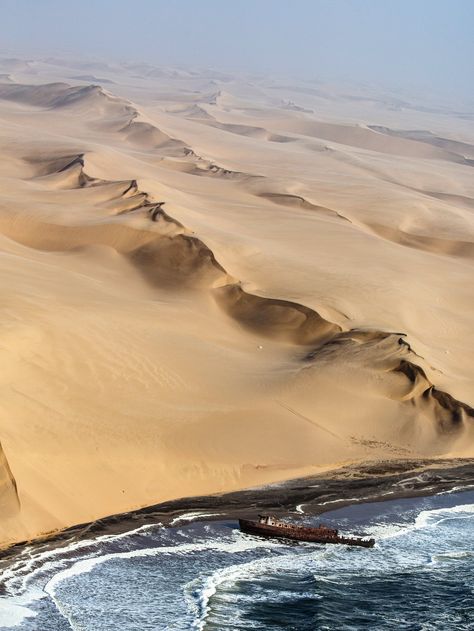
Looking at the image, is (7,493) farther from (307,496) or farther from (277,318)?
(277,318)

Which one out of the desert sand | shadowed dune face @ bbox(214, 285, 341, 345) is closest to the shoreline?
the desert sand

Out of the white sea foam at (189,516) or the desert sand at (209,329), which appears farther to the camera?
the desert sand at (209,329)

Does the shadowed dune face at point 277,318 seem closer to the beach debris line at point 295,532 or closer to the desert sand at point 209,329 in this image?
the desert sand at point 209,329

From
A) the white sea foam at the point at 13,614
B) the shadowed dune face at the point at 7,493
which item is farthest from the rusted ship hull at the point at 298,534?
the white sea foam at the point at 13,614

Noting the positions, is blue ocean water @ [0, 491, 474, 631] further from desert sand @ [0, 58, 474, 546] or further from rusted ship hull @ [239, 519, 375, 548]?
desert sand @ [0, 58, 474, 546]

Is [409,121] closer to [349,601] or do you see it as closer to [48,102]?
[48,102]

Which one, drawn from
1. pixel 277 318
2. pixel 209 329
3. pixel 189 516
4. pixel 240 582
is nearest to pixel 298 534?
pixel 240 582

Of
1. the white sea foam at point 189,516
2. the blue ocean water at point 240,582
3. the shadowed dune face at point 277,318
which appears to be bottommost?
the white sea foam at point 189,516
